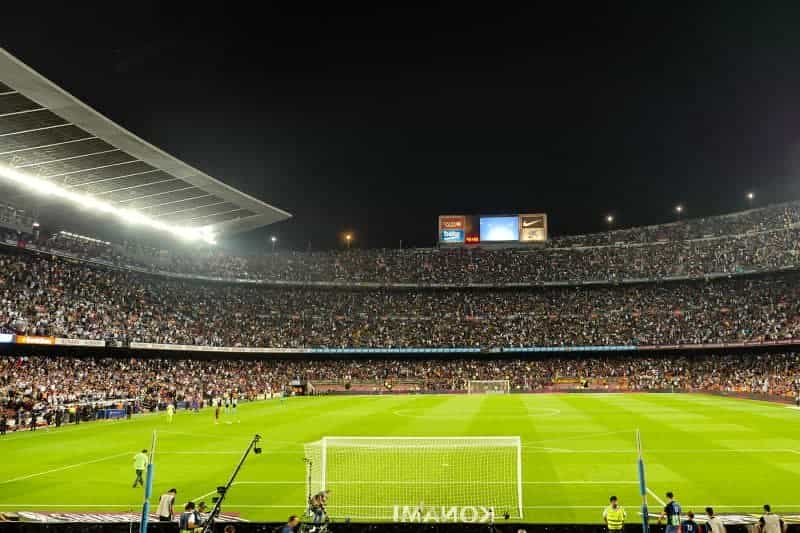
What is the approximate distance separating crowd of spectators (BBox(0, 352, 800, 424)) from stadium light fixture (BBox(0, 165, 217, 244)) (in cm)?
1262

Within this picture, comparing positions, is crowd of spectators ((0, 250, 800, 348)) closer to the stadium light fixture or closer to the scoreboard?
the stadium light fixture

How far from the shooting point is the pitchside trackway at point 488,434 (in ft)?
55.2

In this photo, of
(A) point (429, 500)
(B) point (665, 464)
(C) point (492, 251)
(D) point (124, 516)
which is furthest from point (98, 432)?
(C) point (492, 251)

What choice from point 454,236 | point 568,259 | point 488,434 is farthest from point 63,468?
point 568,259

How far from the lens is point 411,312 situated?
8119cm

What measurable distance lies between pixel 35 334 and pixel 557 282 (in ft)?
204

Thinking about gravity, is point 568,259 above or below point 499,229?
above

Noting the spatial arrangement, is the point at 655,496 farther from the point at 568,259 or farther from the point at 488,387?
the point at 568,259

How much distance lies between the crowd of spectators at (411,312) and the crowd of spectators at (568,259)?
2473 mm

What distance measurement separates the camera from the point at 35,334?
134 feet

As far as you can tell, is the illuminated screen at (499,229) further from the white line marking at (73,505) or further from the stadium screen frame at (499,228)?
the white line marking at (73,505)

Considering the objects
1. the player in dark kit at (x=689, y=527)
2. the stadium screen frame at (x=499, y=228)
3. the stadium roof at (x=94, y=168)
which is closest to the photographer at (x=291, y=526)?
the player in dark kit at (x=689, y=527)

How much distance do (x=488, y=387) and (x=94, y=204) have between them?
4546cm

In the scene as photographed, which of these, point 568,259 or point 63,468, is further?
point 568,259
